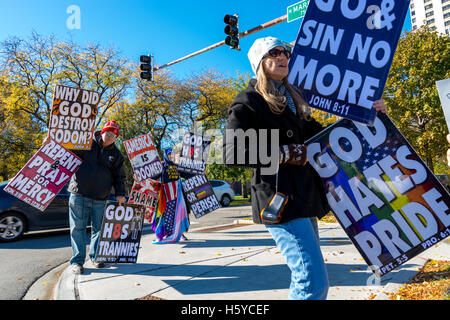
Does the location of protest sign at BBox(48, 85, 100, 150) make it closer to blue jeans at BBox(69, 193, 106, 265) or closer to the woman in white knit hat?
blue jeans at BBox(69, 193, 106, 265)

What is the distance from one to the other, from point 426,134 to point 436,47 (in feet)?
17.2

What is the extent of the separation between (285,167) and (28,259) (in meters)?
5.29

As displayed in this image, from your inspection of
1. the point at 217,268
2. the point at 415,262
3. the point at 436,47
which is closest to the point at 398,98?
the point at 436,47

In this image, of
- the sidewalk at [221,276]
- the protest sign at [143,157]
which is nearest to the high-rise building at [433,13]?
the protest sign at [143,157]

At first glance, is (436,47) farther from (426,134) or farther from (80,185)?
(80,185)

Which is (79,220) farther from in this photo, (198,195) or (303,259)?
(303,259)

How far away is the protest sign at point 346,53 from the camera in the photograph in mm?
2299

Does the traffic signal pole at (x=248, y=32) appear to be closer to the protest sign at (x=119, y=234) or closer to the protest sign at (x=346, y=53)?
the protest sign at (x=346, y=53)

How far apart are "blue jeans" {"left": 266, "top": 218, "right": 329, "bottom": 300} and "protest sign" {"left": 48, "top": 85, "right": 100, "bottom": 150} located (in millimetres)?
3248

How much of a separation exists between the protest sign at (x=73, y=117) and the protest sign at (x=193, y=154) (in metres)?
2.38

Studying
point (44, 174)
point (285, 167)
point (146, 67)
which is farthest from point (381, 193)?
point (146, 67)

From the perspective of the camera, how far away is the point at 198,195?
21.4 ft

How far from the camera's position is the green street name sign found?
6.97 m
